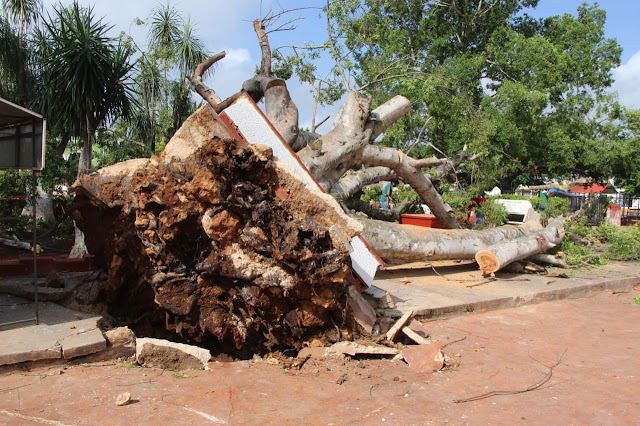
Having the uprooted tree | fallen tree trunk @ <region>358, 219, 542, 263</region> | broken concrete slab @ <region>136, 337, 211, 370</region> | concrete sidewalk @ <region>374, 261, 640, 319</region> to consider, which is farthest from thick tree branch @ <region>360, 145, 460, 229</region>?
broken concrete slab @ <region>136, 337, 211, 370</region>

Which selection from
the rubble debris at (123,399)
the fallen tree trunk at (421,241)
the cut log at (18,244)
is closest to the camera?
the rubble debris at (123,399)

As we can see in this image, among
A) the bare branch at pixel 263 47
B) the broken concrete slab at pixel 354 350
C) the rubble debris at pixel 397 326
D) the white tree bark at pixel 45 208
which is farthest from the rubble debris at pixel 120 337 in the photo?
the white tree bark at pixel 45 208

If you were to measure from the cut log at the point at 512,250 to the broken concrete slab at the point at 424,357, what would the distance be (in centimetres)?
406

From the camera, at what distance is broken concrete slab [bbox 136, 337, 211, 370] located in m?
3.89

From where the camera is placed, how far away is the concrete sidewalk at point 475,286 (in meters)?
6.30

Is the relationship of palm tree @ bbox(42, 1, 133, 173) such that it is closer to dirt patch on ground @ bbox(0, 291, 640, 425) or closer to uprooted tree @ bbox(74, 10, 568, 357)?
uprooted tree @ bbox(74, 10, 568, 357)

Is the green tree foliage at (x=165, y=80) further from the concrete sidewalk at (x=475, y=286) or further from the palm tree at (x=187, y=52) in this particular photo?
the concrete sidewalk at (x=475, y=286)

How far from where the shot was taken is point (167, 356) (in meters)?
3.92

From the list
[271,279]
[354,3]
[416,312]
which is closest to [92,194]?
[271,279]

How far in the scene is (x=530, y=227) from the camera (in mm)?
10359

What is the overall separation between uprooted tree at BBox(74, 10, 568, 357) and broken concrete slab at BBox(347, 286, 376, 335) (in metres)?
0.10

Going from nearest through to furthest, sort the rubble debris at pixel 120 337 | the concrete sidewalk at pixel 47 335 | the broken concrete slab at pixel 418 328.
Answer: the concrete sidewalk at pixel 47 335, the rubble debris at pixel 120 337, the broken concrete slab at pixel 418 328

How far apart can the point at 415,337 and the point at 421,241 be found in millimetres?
3259

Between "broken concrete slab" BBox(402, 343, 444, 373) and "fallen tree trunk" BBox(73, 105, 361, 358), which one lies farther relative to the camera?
"broken concrete slab" BBox(402, 343, 444, 373)
